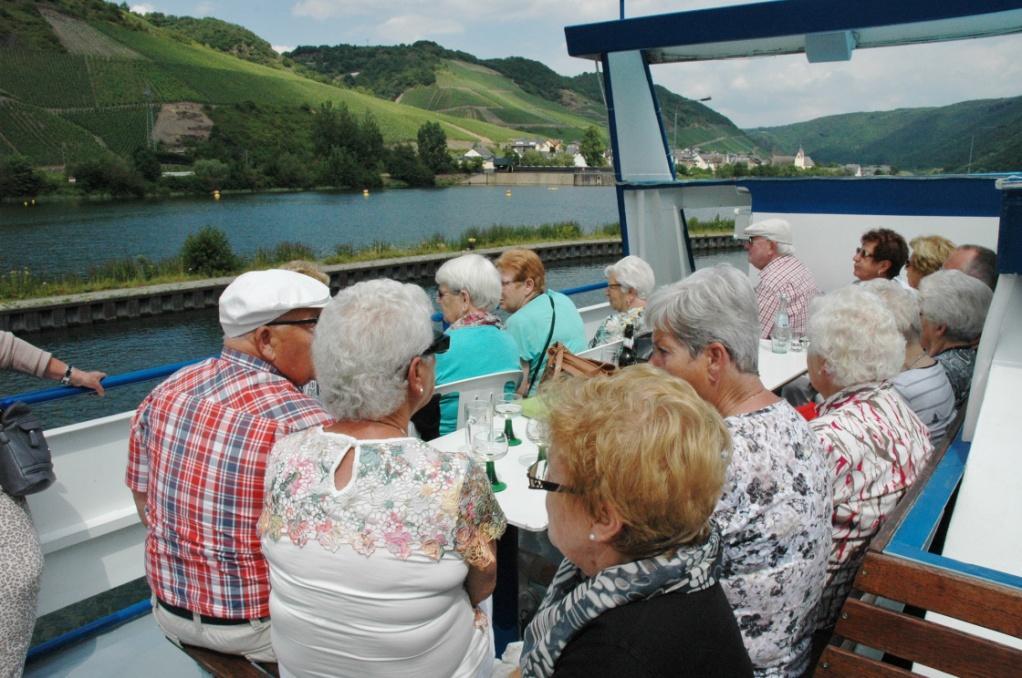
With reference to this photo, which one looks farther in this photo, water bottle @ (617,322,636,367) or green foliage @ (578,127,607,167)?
green foliage @ (578,127,607,167)

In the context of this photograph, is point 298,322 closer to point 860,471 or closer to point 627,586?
point 627,586

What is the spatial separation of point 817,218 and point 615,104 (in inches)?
89.5

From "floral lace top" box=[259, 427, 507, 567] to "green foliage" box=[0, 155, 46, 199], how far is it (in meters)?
77.9

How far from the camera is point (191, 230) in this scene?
180 feet

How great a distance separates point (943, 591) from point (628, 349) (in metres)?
2.15

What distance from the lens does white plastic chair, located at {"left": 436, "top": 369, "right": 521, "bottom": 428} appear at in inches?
120

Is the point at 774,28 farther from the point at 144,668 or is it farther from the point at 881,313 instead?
the point at 144,668

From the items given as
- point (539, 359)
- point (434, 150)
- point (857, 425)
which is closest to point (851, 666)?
point (857, 425)

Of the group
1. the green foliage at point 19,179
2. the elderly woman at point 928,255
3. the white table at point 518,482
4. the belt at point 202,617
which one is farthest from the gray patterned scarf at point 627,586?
the green foliage at point 19,179

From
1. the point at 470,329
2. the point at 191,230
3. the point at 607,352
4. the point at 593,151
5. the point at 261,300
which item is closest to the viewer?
the point at 261,300

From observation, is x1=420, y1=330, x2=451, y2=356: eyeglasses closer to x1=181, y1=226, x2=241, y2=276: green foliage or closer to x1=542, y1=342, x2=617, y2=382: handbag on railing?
x1=542, y1=342, x2=617, y2=382: handbag on railing

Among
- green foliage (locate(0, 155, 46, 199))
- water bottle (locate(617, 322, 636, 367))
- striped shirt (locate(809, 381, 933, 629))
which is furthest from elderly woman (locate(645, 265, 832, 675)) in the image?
green foliage (locate(0, 155, 46, 199))

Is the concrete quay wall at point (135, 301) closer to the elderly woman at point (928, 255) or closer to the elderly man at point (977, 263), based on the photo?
the elderly woman at point (928, 255)

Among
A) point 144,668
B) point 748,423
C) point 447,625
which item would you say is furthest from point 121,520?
point 748,423
